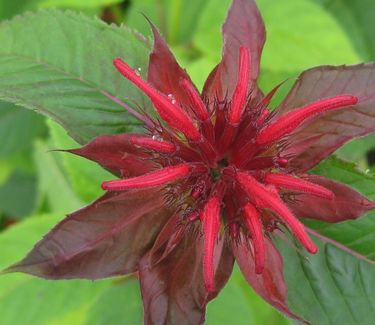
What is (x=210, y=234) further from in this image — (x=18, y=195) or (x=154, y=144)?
(x=18, y=195)

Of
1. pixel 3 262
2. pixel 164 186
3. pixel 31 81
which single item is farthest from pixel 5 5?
pixel 164 186

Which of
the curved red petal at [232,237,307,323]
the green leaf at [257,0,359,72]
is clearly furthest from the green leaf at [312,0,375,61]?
the curved red petal at [232,237,307,323]

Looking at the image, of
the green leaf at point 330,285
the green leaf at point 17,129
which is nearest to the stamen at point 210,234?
the green leaf at point 330,285

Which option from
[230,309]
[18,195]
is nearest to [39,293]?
[230,309]

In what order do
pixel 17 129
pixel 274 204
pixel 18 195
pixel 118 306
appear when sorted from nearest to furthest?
pixel 274 204, pixel 118 306, pixel 17 129, pixel 18 195

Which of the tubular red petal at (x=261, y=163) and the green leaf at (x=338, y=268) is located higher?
the tubular red petal at (x=261, y=163)

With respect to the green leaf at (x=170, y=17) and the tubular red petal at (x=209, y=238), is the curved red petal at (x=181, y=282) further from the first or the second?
the green leaf at (x=170, y=17)
